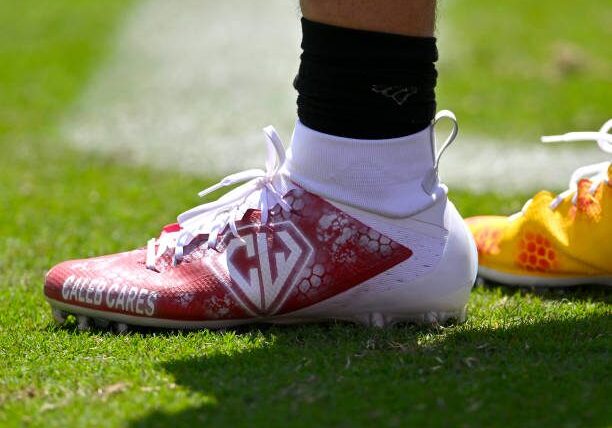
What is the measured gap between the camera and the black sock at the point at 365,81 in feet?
7.30

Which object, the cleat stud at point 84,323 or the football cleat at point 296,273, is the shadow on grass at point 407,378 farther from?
the cleat stud at point 84,323

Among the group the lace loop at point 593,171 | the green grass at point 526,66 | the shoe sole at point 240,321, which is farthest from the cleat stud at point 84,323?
the green grass at point 526,66

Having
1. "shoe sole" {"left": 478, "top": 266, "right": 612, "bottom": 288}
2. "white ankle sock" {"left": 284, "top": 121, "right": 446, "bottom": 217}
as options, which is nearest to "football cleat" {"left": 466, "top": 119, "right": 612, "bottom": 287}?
"shoe sole" {"left": 478, "top": 266, "right": 612, "bottom": 288}

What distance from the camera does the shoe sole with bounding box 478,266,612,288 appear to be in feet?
8.77

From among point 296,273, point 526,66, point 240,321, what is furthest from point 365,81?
point 526,66

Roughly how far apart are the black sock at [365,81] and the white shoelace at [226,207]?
16cm

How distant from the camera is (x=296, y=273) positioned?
7.62 feet

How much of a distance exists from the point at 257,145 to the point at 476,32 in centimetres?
369

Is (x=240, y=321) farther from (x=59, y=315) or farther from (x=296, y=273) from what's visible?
(x=59, y=315)

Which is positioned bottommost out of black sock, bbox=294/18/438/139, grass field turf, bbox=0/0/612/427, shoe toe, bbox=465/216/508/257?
grass field turf, bbox=0/0/612/427

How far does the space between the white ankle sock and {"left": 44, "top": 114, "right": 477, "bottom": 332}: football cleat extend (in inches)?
0.9

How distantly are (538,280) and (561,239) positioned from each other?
0.12m

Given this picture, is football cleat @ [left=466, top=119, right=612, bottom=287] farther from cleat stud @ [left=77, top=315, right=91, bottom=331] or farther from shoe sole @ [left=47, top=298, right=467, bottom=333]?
cleat stud @ [left=77, top=315, right=91, bottom=331]

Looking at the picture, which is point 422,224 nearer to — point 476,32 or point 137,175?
point 137,175
